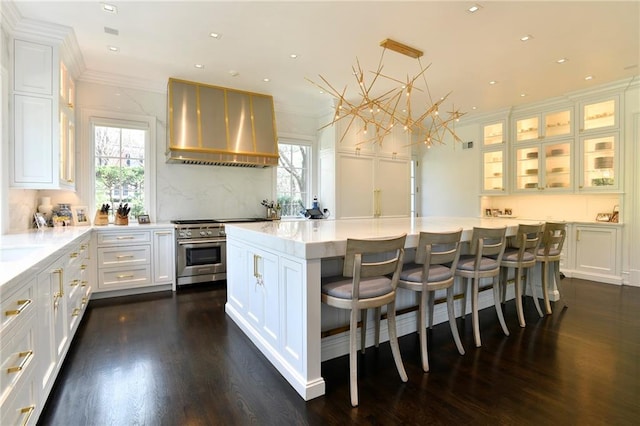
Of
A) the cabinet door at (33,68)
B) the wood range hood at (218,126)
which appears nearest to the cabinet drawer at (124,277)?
the wood range hood at (218,126)

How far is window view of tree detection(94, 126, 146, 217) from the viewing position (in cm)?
437

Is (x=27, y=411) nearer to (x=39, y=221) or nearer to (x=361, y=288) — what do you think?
(x=361, y=288)

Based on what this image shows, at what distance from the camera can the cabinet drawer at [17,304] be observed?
1.24 meters

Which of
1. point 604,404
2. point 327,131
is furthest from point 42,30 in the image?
point 604,404

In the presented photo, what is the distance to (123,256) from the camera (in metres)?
3.91

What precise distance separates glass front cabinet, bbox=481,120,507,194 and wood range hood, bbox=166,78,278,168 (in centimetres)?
407

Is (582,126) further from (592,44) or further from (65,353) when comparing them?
(65,353)

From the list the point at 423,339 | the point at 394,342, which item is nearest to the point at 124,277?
the point at 394,342

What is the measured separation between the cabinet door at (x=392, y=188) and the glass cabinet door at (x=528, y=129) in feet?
6.48

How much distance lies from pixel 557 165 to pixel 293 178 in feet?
14.4

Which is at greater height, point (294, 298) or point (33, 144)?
point (33, 144)

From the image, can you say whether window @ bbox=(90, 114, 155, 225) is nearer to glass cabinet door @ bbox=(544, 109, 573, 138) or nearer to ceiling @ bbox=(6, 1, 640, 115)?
ceiling @ bbox=(6, 1, 640, 115)

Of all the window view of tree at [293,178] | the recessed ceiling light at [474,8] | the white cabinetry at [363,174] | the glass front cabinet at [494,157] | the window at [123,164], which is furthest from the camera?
the glass front cabinet at [494,157]

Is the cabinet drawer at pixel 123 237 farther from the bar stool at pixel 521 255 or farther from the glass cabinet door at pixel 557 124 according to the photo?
the glass cabinet door at pixel 557 124
